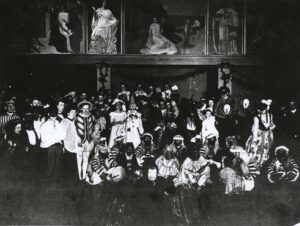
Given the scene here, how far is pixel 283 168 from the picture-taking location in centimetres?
670

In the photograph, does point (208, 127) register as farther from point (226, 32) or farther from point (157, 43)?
point (226, 32)

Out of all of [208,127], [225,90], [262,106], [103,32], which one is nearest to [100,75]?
[103,32]

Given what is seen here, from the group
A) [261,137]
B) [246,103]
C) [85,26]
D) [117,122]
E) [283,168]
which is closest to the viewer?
[283,168]

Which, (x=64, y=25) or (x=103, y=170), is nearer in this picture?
(x=103, y=170)

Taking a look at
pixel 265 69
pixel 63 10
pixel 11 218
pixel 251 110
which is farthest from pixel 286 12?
pixel 11 218

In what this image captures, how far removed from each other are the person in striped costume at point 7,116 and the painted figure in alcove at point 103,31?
5.38 feet

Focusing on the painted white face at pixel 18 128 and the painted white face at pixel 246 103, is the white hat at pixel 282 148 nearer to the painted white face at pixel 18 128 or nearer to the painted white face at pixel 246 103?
the painted white face at pixel 246 103

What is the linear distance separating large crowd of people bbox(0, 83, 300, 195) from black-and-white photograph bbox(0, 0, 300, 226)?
0.02 m

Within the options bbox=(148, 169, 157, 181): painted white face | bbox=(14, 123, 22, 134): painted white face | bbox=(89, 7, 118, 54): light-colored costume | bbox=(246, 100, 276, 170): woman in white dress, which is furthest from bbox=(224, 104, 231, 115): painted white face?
bbox=(14, 123, 22, 134): painted white face

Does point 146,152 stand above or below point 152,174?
above

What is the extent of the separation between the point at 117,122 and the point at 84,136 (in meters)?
0.59

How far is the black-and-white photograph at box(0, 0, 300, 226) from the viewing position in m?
6.60

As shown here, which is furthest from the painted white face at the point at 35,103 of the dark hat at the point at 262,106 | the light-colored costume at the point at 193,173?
the dark hat at the point at 262,106

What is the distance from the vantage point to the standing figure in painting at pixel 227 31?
7.31 meters
